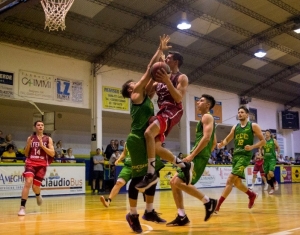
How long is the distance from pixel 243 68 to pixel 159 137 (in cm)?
2271

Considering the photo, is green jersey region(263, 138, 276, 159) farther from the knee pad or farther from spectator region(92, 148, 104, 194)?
the knee pad

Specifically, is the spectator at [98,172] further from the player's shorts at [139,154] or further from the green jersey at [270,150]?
the player's shorts at [139,154]

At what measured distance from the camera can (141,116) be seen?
18.7 ft

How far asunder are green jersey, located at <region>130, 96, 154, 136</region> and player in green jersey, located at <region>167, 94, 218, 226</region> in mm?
973

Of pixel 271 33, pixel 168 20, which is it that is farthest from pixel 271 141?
pixel 271 33

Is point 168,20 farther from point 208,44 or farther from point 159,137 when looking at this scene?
point 159,137

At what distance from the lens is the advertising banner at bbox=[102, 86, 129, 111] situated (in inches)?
890

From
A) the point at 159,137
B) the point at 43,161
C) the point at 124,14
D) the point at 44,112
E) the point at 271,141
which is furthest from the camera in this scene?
the point at 44,112

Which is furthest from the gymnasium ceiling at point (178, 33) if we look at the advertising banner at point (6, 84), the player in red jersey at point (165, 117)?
the player in red jersey at point (165, 117)

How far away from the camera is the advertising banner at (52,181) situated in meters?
14.5

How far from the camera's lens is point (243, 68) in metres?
27.5

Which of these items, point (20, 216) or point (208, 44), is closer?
point (20, 216)

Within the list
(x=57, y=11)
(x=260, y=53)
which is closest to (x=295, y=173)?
(x=260, y=53)

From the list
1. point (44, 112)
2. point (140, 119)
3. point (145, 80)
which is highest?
point (44, 112)
